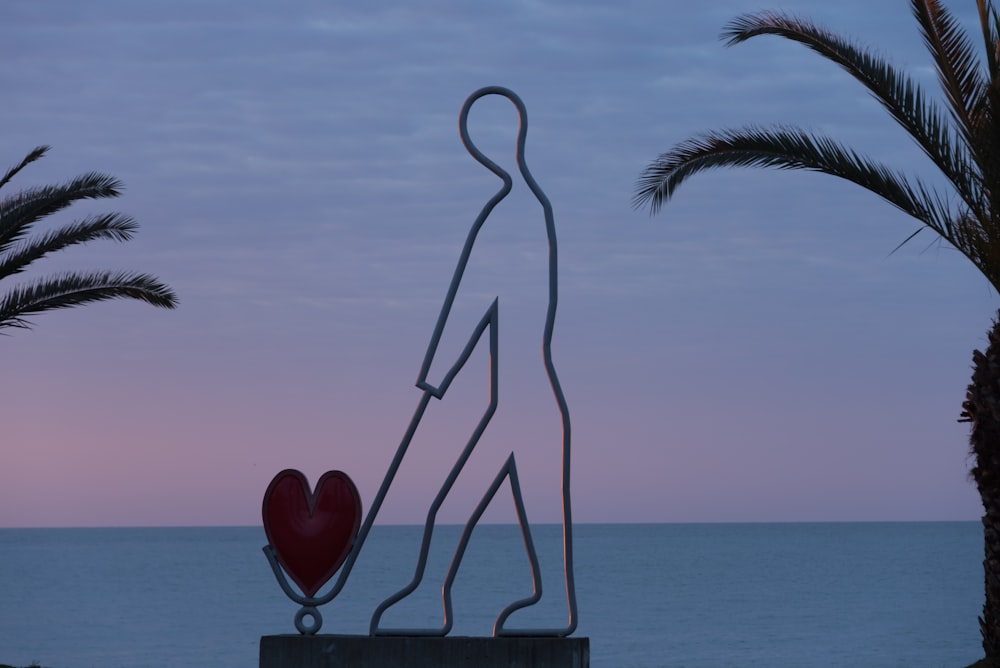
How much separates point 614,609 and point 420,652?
43.8 m

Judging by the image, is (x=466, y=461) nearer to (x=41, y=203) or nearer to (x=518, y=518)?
(x=518, y=518)

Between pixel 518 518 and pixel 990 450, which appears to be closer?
pixel 518 518

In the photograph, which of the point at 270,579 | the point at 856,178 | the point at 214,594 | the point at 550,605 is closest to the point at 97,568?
the point at 270,579

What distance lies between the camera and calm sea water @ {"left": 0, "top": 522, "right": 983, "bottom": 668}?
37.5m

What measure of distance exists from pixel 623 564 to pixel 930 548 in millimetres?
36685

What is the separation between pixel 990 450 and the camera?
12398 millimetres

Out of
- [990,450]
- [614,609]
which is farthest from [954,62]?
[614,609]

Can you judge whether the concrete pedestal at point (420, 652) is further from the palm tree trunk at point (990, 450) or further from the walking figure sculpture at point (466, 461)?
the palm tree trunk at point (990, 450)

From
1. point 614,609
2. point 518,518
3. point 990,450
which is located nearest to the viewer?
point 518,518

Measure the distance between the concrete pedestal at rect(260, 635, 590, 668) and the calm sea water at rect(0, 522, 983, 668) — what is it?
24.4 m

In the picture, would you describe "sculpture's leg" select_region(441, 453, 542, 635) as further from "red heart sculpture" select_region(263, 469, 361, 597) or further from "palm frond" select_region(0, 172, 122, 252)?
"palm frond" select_region(0, 172, 122, 252)

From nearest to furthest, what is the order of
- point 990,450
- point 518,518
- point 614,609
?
point 518,518 → point 990,450 → point 614,609

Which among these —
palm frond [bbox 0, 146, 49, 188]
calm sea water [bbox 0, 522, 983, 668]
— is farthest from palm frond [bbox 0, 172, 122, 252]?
calm sea water [bbox 0, 522, 983, 668]

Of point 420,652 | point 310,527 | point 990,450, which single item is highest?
point 990,450
